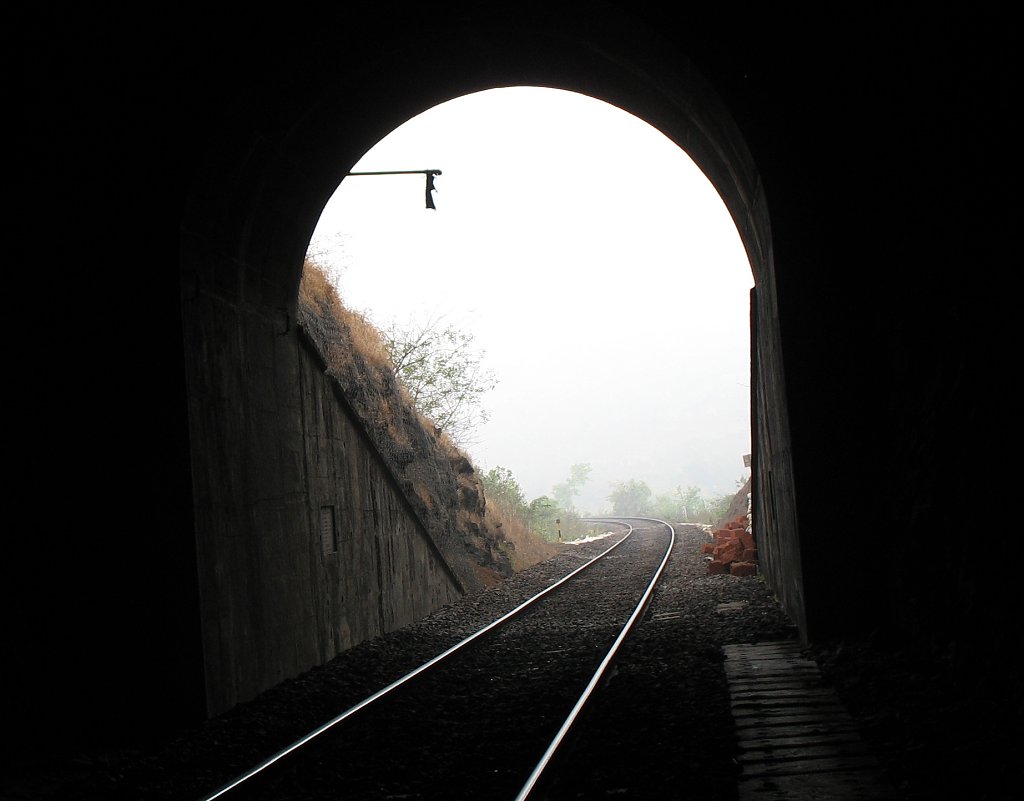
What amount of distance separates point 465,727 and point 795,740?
7.19ft

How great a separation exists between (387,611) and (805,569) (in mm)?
5832

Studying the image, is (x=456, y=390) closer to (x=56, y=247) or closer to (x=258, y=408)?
(x=258, y=408)

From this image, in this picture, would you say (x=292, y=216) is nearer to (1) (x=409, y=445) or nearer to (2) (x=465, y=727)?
(2) (x=465, y=727)

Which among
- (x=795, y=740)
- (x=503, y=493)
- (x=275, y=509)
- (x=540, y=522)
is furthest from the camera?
(x=540, y=522)

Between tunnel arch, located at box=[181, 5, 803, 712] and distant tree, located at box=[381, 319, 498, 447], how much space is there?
1315cm

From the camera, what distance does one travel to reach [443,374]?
959 inches

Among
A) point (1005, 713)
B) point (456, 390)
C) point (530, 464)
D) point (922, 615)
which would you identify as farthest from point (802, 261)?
point (530, 464)

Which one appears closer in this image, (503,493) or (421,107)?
(421,107)

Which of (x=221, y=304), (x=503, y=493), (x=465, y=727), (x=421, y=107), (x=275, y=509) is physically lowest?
(x=465, y=727)

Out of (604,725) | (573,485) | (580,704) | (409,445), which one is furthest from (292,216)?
(573,485)

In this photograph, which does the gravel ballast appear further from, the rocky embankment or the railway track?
the rocky embankment

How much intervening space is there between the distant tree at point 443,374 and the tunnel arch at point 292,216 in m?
13.2

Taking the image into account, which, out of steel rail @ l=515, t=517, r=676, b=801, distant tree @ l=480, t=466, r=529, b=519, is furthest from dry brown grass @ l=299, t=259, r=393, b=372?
distant tree @ l=480, t=466, r=529, b=519

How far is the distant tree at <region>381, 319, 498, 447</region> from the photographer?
2314 cm
